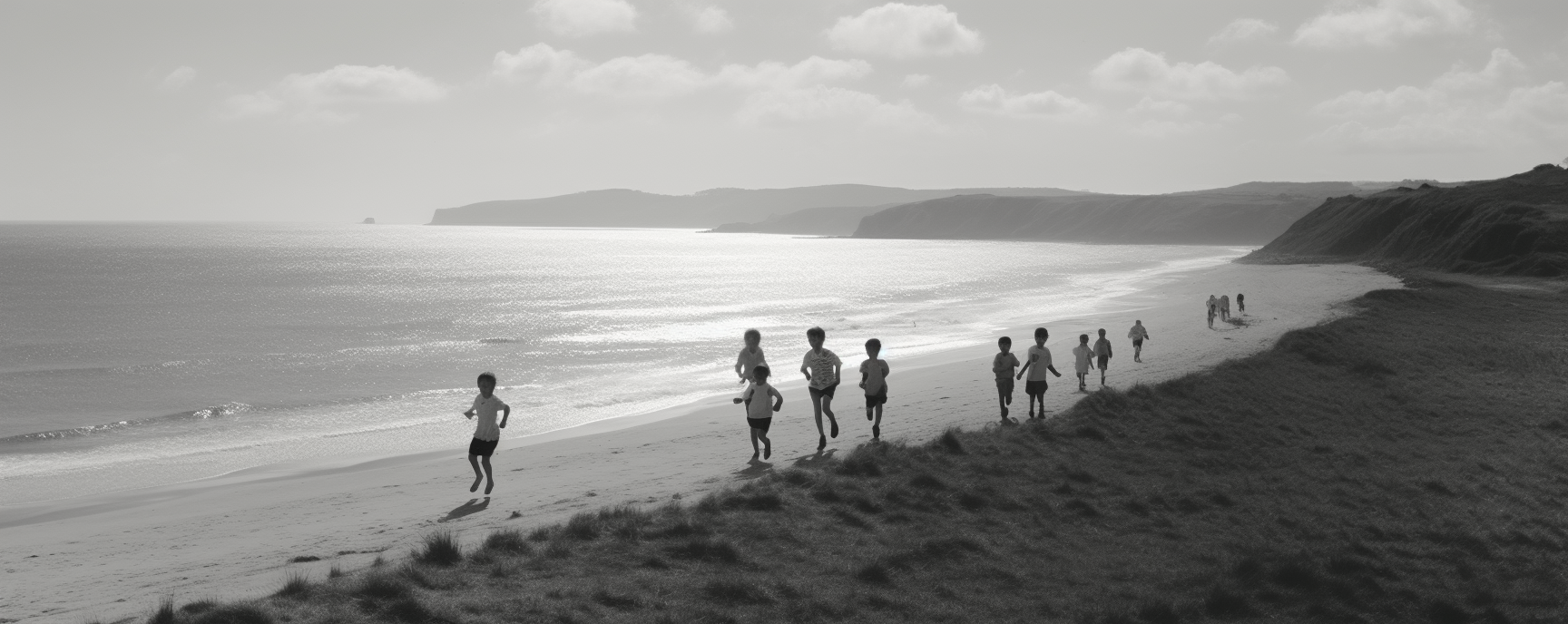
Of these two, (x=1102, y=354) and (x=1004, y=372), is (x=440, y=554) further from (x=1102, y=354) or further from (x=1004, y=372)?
(x=1102, y=354)

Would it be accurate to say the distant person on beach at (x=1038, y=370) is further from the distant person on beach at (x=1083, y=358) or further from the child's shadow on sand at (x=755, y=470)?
the child's shadow on sand at (x=755, y=470)

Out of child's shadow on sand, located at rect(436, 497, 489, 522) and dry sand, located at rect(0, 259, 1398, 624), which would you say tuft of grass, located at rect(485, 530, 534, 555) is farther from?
child's shadow on sand, located at rect(436, 497, 489, 522)

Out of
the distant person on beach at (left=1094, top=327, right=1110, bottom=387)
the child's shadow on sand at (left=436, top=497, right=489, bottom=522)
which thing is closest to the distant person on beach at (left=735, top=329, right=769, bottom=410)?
the child's shadow on sand at (left=436, top=497, right=489, bottom=522)

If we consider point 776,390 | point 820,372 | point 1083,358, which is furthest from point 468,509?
point 1083,358

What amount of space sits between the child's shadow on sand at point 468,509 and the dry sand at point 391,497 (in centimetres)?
5

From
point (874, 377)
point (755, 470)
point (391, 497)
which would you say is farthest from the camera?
point (391, 497)

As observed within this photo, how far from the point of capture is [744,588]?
323 inches

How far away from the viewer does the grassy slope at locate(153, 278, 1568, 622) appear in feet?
26.5

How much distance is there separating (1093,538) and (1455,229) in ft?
218

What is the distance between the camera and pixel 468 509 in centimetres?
1250

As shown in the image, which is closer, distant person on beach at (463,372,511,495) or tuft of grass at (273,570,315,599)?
tuft of grass at (273,570,315,599)

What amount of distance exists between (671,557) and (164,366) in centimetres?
3274

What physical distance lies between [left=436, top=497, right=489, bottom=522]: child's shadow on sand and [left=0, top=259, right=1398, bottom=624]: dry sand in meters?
0.05

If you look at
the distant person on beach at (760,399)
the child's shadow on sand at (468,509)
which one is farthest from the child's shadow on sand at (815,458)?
the child's shadow on sand at (468,509)
